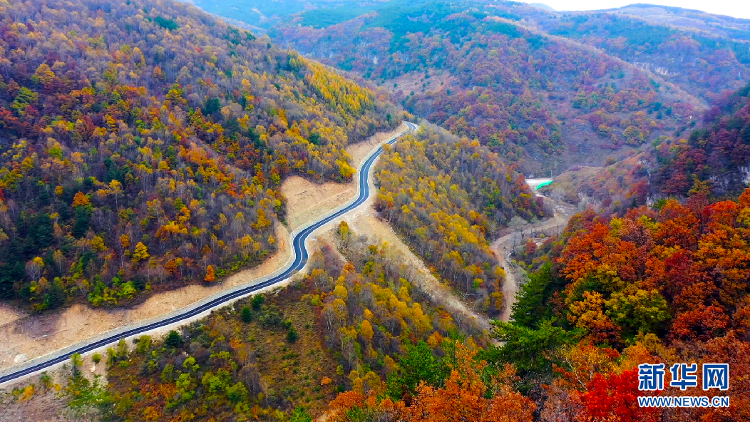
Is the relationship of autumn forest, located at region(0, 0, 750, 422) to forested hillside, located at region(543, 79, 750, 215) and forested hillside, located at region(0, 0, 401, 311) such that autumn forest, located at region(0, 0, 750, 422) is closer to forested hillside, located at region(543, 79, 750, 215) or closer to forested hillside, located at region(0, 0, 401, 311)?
forested hillside, located at region(0, 0, 401, 311)

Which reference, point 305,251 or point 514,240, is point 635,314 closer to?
point 305,251

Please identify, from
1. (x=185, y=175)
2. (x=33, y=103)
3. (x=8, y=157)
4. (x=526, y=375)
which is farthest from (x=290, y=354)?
(x=33, y=103)

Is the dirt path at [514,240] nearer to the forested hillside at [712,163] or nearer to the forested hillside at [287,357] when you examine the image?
the forested hillside at [287,357]

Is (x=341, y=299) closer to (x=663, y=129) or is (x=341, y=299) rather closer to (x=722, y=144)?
(x=722, y=144)

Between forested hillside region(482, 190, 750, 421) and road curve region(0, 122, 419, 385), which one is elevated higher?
forested hillside region(482, 190, 750, 421)

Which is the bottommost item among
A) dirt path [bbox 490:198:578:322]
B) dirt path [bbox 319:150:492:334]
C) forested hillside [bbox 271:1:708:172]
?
dirt path [bbox 490:198:578:322]

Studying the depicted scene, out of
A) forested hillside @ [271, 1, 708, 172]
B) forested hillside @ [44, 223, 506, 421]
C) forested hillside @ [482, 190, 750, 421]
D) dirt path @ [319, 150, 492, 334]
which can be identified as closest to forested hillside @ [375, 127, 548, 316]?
dirt path @ [319, 150, 492, 334]

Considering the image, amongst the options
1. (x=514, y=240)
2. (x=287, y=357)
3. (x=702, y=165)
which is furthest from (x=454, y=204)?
(x=287, y=357)

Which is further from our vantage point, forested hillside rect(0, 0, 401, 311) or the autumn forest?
forested hillside rect(0, 0, 401, 311)
